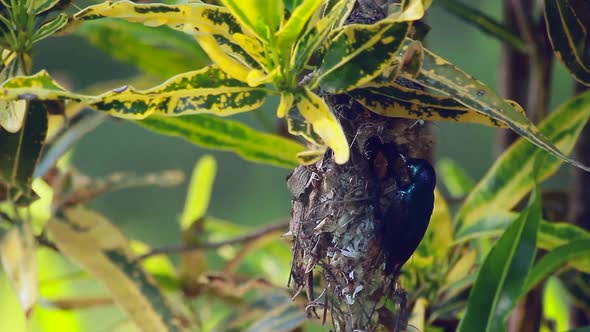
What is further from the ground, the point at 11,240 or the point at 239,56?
the point at 239,56

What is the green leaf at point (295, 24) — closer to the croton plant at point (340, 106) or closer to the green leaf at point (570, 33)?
the croton plant at point (340, 106)

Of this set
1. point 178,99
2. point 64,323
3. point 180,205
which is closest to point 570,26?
point 178,99

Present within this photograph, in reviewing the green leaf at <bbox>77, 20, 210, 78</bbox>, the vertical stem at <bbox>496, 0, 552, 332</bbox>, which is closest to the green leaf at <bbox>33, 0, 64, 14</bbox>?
the green leaf at <bbox>77, 20, 210, 78</bbox>

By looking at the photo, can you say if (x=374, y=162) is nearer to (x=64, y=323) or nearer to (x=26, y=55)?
(x=26, y=55)

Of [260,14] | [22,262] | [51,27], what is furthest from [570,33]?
[22,262]

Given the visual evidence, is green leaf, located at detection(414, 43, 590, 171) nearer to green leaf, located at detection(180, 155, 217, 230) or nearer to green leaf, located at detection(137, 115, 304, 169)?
green leaf, located at detection(137, 115, 304, 169)

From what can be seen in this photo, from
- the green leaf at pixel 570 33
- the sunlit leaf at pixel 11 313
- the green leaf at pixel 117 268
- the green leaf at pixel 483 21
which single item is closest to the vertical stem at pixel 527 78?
the green leaf at pixel 483 21
